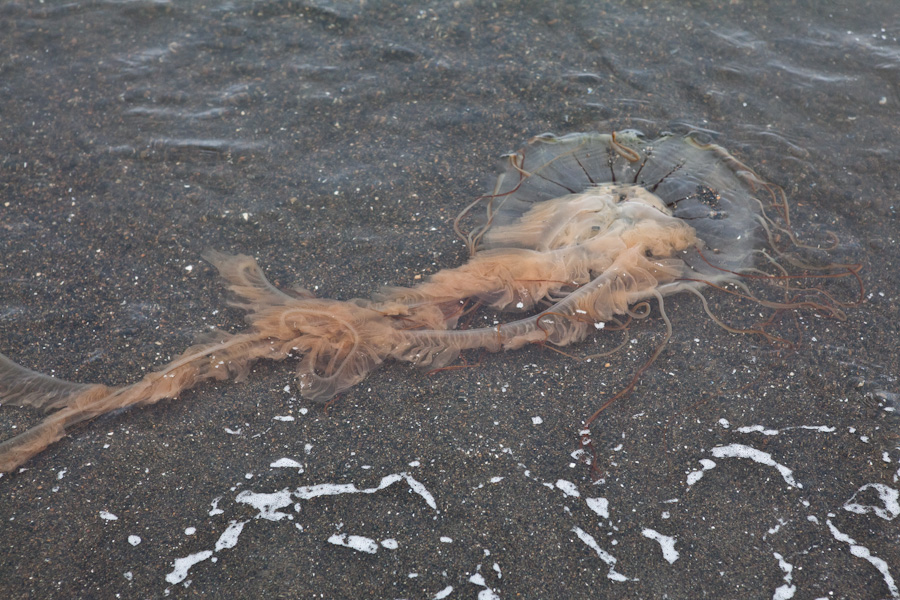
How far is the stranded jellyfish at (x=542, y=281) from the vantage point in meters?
2.82

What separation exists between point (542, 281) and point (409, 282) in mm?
684

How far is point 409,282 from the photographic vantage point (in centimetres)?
320

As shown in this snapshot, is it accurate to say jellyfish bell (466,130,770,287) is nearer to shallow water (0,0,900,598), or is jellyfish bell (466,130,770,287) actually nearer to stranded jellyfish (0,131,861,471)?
stranded jellyfish (0,131,861,471)

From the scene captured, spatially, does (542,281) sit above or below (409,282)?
above

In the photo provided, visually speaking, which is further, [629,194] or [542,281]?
[629,194]

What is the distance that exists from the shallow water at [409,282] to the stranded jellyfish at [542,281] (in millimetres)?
104

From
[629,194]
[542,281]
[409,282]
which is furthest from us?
[629,194]

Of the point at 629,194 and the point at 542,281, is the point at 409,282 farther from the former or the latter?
the point at 629,194

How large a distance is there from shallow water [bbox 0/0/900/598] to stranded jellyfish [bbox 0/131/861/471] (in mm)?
104

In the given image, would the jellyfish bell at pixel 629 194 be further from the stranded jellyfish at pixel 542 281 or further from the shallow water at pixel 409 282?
the shallow water at pixel 409 282

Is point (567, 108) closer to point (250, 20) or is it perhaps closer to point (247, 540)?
point (250, 20)

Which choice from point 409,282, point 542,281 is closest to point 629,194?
point 542,281

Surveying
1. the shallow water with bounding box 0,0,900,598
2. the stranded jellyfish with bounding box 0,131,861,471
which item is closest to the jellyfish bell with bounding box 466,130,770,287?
the stranded jellyfish with bounding box 0,131,861,471

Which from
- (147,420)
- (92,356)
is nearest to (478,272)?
(147,420)
